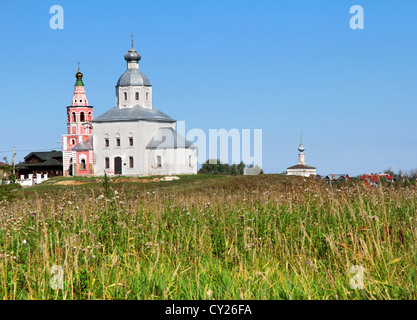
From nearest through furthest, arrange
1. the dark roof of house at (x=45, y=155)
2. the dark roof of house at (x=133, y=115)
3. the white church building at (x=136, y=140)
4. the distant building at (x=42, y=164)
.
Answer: the white church building at (x=136, y=140)
the dark roof of house at (x=133, y=115)
the distant building at (x=42, y=164)
the dark roof of house at (x=45, y=155)

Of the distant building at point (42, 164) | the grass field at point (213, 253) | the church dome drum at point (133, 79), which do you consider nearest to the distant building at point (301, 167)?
the church dome drum at point (133, 79)

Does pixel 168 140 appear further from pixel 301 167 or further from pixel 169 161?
pixel 301 167

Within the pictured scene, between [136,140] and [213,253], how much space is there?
151ft

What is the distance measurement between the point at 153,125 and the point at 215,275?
4810cm

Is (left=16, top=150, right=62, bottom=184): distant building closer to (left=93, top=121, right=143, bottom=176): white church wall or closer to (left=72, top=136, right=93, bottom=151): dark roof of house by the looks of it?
(left=72, top=136, right=93, bottom=151): dark roof of house

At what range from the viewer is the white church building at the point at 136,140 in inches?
2036

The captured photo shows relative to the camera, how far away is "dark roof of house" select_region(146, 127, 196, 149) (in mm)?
51781

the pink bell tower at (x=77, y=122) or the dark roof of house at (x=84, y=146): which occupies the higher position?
the pink bell tower at (x=77, y=122)

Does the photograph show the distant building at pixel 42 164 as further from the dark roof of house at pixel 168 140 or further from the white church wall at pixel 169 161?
the white church wall at pixel 169 161

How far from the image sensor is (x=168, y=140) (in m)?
52.6
